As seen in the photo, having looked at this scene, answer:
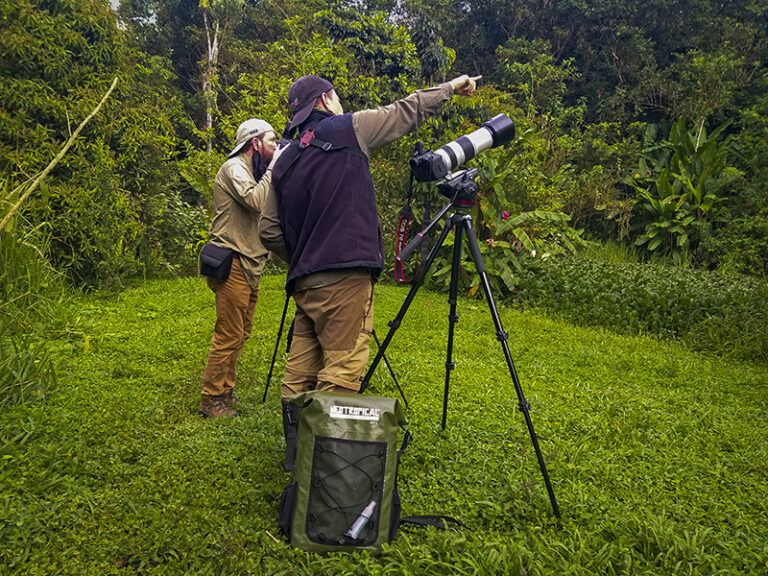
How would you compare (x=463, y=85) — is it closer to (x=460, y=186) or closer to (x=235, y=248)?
(x=460, y=186)

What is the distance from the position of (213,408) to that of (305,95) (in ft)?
7.22

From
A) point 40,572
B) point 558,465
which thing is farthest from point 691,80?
point 40,572

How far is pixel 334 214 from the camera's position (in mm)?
2412

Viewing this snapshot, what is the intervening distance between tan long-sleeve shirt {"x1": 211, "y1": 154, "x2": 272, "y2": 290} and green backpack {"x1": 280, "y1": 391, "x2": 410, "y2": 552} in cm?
154

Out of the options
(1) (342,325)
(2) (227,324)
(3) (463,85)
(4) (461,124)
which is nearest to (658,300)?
(3) (463,85)

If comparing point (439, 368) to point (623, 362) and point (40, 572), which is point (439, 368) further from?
point (40, 572)

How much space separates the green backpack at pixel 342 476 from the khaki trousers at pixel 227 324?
1441 mm

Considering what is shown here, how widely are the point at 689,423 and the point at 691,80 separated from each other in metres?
11.5

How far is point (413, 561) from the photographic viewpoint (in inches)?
81.1

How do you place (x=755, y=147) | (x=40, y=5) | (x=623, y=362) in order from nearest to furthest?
(x=623, y=362) → (x=40, y=5) → (x=755, y=147)

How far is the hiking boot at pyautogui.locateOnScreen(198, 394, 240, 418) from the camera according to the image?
3.50m

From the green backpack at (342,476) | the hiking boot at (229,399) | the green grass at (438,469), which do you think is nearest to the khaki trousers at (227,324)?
the hiking boot at (229,399)

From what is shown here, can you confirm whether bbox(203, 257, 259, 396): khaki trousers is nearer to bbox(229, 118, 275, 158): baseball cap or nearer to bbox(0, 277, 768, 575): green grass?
bbox(0, 277, 768, 575): green grass

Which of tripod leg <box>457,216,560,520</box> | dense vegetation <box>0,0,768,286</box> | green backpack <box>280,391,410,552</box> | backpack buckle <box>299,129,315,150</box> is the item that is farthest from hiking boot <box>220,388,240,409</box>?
tripod leg <box>457,216,560,520</box>
